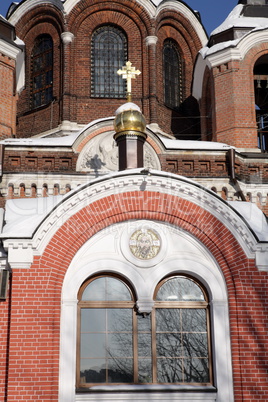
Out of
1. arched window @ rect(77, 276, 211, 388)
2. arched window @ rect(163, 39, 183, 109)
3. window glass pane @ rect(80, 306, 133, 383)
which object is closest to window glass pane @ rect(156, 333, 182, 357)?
arched window @ rect(77, 276, 211, 388)

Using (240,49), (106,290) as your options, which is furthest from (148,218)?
(240,49)

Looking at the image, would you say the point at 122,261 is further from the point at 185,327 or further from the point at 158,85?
the point at 158,85

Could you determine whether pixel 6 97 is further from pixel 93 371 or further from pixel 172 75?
pixel 93 371

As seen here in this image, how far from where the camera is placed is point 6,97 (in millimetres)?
17609

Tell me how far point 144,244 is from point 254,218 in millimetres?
1894

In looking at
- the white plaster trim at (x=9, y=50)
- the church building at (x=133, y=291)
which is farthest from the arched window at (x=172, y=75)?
the church building at (x=133, y=291)

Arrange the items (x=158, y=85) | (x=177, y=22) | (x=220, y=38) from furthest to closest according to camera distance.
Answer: (x=177, y=22)
(x=158, y=85)
(x=220, y=38)

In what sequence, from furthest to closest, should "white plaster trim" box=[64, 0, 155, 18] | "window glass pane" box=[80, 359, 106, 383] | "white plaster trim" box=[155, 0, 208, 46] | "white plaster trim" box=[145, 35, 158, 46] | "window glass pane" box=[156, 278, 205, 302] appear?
"white plaster trim" box=[155, 0, 208, 46] → "white plaster trim" box=[64, 0, 155, 18] → "white plaster trim" box=[145, 35, 158, 46] → "window glass pane" box=[156, 278, 205, 302] → "window glass pane" box=[80, 359, 106, 383]

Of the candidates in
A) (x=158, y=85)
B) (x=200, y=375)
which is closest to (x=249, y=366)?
(x=200, y=375)

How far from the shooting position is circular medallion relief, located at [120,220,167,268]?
10594mm

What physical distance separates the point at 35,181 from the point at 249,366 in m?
7.47

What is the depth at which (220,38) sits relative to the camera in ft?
60.3

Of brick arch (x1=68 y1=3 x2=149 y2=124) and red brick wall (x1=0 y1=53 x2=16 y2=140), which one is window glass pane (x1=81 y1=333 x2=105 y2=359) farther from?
brick arch (x1=68 y1=3 x2=149 y2=124)

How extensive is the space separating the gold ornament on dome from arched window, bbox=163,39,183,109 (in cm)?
1131
